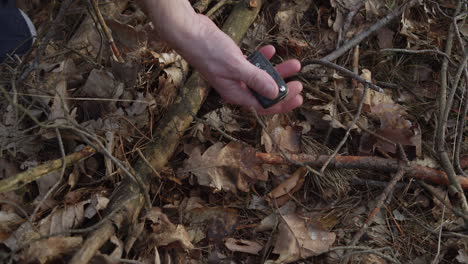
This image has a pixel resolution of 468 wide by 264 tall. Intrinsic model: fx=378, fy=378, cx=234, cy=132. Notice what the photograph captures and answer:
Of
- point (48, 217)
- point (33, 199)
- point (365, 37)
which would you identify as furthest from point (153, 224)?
point (365, 37)

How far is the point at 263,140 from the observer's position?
2275 millimetres

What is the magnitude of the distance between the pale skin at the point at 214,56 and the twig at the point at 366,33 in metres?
0.36

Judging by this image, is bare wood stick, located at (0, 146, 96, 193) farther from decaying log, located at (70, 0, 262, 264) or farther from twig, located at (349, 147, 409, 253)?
twig, located at (349, 147, 409, 253)

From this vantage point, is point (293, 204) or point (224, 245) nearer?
point (224, 245)

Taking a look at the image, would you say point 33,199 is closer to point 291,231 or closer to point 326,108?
point 291,231

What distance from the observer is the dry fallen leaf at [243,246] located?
203cm

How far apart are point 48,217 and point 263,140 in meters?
1.23

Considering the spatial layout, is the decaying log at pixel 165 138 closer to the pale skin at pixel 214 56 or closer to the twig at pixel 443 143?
the pale skin at pixel 214 56

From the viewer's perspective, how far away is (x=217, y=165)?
216cm

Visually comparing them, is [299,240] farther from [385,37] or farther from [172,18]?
[385,37]

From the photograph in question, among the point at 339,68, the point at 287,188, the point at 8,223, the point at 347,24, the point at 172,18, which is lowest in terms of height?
the point at 287,188

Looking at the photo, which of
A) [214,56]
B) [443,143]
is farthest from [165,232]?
[443,143]

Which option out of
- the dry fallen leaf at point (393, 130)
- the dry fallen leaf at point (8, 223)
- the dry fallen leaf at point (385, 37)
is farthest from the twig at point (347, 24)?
the dry fallen leaf at point (8, 223)

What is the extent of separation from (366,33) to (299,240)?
1543 mm
